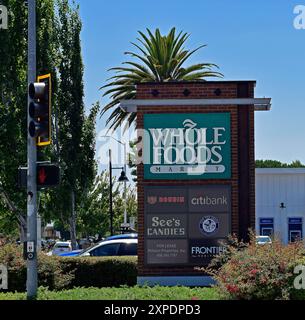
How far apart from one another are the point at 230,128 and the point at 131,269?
4.67 metres

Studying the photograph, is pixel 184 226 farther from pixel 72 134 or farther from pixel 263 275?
pixel 72 134

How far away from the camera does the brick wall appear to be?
18172 millimetres

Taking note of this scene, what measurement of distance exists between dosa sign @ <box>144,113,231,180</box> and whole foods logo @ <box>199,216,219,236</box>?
3.37ft

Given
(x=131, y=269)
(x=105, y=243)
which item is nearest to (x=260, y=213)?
A: (x=105, y=243)

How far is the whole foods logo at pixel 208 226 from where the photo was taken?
1805 centimetres

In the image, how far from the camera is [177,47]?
37500 mm

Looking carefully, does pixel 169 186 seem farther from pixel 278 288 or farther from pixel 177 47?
pixel 177 47

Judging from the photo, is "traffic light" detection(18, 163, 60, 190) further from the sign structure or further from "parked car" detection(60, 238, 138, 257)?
"parked car" detection(60, 238, 138, 257)

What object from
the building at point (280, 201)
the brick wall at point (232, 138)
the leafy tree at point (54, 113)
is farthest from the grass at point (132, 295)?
the building at point (280, 201)

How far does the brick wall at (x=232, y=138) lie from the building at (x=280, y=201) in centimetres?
2831

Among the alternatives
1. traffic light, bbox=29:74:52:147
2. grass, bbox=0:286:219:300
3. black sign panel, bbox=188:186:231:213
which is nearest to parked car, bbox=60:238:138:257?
black sign panel, bbox=188:186:231:213

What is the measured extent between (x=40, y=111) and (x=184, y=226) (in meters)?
5.40

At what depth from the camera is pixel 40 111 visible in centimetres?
1427

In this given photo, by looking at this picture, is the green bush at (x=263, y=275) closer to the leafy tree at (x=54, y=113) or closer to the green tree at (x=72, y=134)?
the leafy tree at (x=54, y=113)
